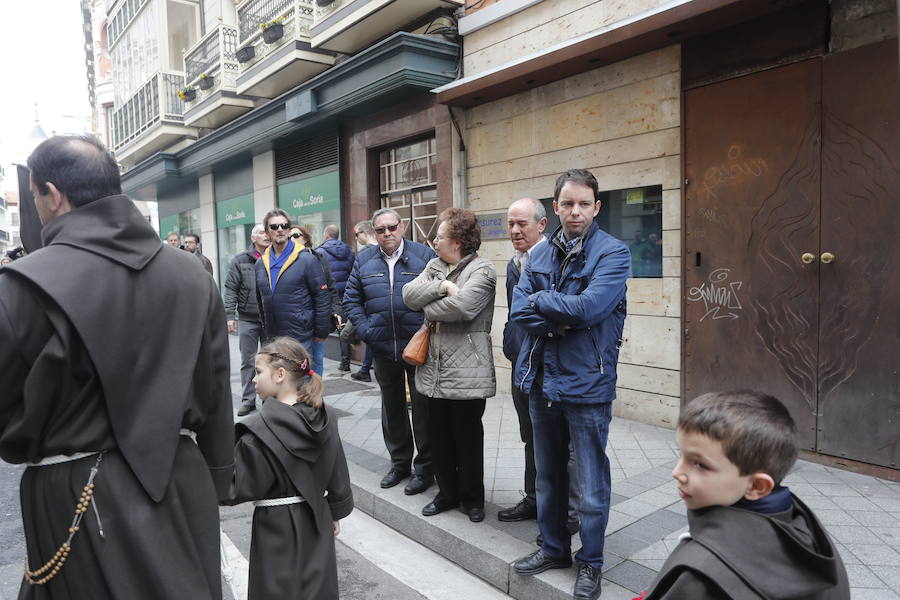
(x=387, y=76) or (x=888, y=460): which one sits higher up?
(x=387, y=76)

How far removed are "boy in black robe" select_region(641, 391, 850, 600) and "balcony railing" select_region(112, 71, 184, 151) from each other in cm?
1665

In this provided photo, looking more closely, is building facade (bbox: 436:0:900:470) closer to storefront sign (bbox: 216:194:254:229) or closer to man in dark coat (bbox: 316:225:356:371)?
man in dark coat (bbox: 316:225:356:371)

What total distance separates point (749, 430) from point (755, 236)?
14.1ft

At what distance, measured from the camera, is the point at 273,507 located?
261cm

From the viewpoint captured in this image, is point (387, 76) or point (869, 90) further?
point (387, 76)

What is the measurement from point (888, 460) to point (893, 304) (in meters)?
1.09

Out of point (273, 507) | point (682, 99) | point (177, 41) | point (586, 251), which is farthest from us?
point (177, 41)

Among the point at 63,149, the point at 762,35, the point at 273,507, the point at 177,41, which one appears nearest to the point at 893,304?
the point at 762,35

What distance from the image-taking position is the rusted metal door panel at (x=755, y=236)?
4.91m

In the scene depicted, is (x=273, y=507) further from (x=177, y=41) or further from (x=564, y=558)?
(x=177, y=41)

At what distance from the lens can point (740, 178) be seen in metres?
5.30

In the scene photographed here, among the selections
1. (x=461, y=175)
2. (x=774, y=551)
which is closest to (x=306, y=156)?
(x=461, y=175)

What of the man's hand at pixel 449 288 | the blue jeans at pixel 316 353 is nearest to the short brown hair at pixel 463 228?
the man's hand at pixel 449 288

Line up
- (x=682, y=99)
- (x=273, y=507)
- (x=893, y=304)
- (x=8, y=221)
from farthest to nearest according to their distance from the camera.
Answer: (x=8, y=221) < (x=682, y=99) < (x=893, y=304) < (x=273, y=507)
